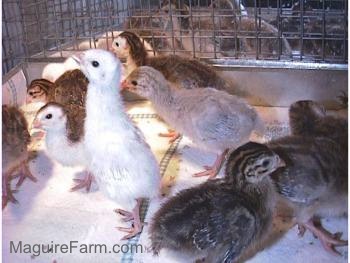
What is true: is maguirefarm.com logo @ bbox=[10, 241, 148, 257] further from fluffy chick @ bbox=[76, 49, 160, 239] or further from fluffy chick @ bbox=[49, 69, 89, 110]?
fluffy chick @ bbox=[49, 69, 89, 110]

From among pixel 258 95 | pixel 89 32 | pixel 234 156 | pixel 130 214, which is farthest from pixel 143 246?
pixel 89 32

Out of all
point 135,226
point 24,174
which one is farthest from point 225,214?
point 24,174

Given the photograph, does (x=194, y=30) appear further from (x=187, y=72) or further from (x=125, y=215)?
(x=125, y=215)

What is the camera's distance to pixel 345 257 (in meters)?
1.55

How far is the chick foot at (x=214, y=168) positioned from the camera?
79.7 inches

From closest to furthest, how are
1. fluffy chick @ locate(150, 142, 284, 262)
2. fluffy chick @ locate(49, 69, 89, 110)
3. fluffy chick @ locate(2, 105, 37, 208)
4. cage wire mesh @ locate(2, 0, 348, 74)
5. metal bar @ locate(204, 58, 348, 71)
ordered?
fluffy chick @ locate(150, 142, 284, 262), fluffy chick @ locate(2, 105, 37, 208), fluffy chick @ locate(49, 69, 89, 110), metal bar @ locate(204, 58, 348, 71), cage wire mesh @ locate(2, 0, 348, 74)

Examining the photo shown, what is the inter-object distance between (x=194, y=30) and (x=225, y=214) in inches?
61.3

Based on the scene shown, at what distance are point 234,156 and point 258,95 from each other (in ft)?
3.92

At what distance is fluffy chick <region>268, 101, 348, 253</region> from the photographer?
151 centimetres

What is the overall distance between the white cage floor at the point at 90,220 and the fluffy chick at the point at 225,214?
91 millimetres

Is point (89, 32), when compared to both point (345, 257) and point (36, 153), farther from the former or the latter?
point (345, 257)

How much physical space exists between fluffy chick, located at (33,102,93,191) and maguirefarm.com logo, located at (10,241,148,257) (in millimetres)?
345

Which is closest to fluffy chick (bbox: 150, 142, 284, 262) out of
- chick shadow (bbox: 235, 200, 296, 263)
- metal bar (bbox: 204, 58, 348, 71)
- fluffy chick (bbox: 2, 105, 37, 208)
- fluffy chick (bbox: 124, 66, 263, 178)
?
chick shadow (bbox: 235, 200, 296, 263)

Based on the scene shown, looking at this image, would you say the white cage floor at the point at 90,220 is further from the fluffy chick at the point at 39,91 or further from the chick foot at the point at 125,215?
the fluffy chick at the point at 39,91
